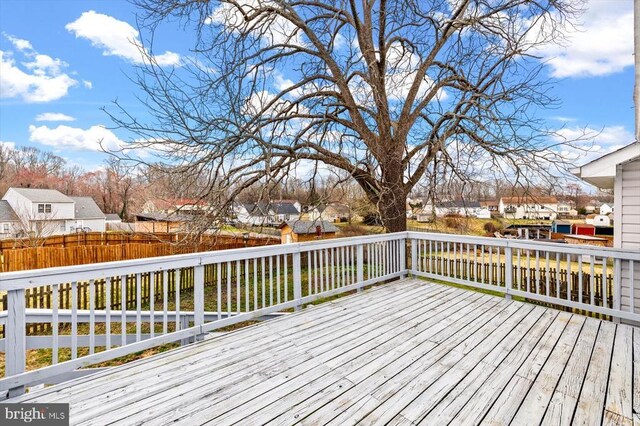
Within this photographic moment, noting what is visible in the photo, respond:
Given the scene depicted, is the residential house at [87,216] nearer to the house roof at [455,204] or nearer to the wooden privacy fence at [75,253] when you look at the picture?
the wooden privacy fence at [75,253]

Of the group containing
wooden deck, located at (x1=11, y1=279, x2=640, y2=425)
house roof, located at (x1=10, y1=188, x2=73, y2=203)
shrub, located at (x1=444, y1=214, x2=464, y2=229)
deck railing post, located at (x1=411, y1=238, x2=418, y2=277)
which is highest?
house roof, located at (x1=10, y1=188, x2=73, y2=203)

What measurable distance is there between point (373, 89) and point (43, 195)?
108ft

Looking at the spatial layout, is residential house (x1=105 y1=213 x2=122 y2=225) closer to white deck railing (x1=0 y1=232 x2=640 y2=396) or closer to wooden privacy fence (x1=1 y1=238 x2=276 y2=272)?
wooden privacy fence (x1=1 y1=238 x2=276 y2=272)

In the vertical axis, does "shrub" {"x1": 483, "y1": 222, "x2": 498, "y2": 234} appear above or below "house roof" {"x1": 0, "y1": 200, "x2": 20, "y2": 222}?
below

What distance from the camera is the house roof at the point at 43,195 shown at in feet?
85.7

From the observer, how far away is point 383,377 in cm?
229

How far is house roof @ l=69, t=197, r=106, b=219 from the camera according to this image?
3009 centimetres

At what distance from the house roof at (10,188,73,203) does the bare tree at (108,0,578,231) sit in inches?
1136

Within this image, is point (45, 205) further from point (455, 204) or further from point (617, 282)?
point (617, 282)

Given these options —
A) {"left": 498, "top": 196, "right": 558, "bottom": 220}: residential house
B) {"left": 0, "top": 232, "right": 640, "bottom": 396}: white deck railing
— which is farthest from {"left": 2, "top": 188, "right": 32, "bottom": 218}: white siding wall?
{"left": 498, "top": 196, "right": 558, "bottom": 220}: residential house

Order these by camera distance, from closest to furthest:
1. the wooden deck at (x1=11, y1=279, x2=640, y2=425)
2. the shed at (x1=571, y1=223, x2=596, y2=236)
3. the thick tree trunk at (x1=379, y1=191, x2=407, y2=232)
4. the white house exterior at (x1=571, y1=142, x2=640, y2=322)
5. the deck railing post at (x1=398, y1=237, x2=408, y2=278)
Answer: the wooden deck at (x1=11, y1=279, x2=640, y2=425)
the white house exterior at (x1=571, y1=142, x2=640, y2=322)
the deck railing post at (x1=398, y1=237, x2=408, y2=278)
the thick tree trunk at (x1=379, y1=191, x2=407, y2=232)
the shed at (x1=571, y1=223, x2=596, y2=236)

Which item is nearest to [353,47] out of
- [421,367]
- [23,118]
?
[421,367]

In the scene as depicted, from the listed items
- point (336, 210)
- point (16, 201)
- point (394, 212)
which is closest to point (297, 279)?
point (394, 212)

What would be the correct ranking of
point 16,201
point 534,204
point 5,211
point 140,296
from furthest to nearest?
point 16,201, point 5,211, point 534,204, point 140,296
